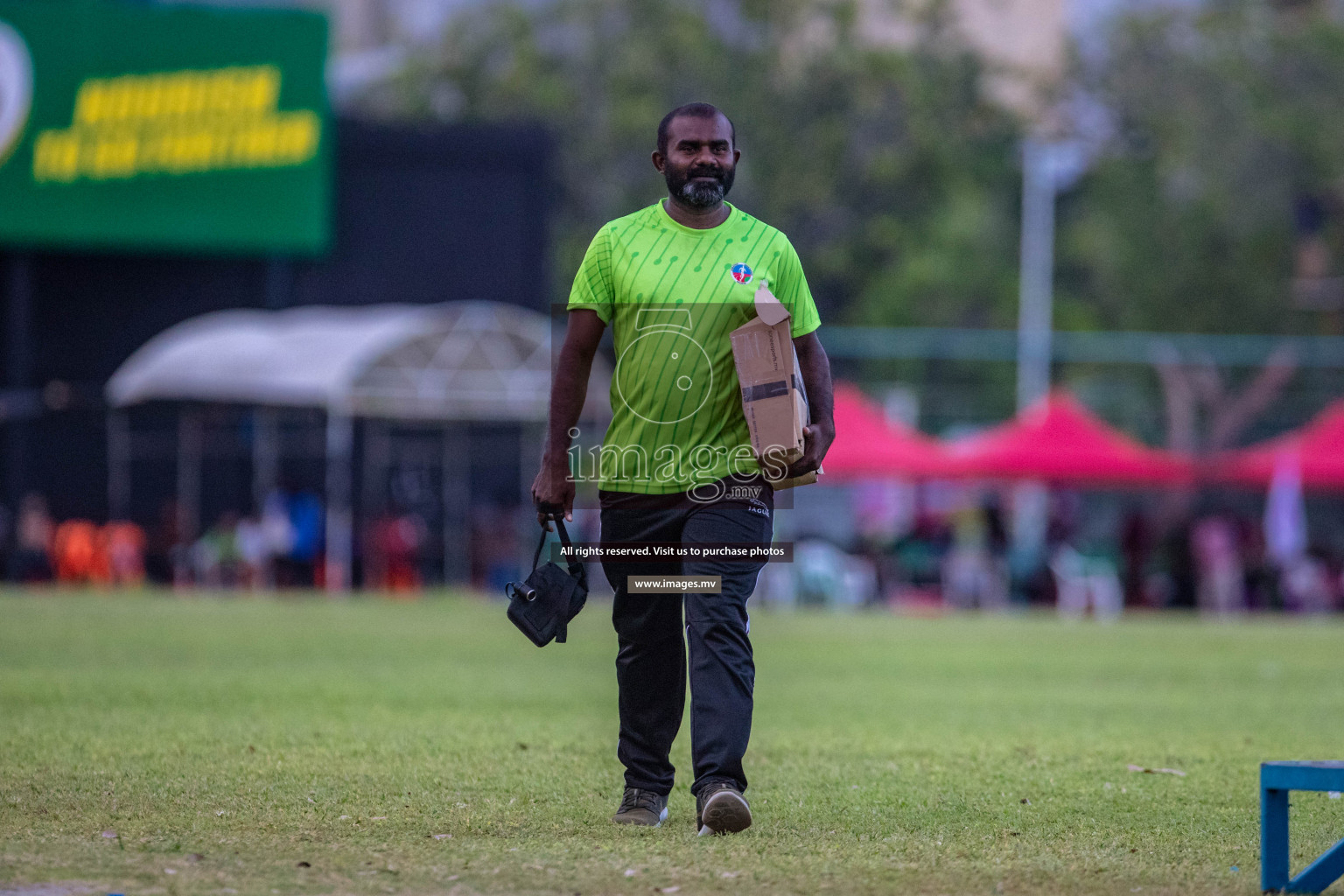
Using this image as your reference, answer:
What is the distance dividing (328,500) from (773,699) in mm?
→ 19534

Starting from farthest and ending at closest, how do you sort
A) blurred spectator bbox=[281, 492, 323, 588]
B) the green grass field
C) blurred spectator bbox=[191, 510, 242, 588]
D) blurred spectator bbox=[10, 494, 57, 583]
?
blurred spectator bbox=[281, 492, 323, 588], blurred spectator bbox=[191, 510, 242, 588], blurred spectator bbox=[10, 494, 57, 583], the green grass field

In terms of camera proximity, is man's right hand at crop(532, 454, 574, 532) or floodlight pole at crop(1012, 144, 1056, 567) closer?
man's right hand at crop(532, 454, 574, 532)

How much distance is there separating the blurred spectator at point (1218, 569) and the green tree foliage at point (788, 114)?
65.6ft

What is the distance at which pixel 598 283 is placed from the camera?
657 cm

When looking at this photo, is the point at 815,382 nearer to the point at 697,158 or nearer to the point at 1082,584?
the point at 697,158

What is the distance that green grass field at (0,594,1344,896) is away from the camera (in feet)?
18.5

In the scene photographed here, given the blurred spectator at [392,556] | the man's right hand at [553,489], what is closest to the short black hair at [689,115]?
the man's right hand at [553,489]

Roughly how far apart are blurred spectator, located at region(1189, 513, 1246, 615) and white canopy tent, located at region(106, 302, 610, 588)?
896 cm

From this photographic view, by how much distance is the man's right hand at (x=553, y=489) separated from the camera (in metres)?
6.52

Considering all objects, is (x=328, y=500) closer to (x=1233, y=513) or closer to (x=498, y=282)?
(x=498, y=282)

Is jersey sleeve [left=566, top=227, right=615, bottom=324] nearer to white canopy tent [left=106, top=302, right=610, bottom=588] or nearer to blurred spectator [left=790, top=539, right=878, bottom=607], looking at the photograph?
white canopy tent [left=106, top=302, right=610, bottom=588]

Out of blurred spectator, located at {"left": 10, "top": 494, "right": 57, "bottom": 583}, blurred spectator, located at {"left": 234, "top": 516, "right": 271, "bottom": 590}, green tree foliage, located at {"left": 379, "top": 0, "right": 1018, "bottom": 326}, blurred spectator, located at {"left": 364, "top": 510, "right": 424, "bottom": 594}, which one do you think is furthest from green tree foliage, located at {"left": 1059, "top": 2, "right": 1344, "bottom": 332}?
blurred spectator, located at {"left": 10, "top": 494, "right": 57, "bottom": 583}

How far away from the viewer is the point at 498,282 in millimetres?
34688

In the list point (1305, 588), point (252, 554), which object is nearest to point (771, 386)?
point (252, 554)
